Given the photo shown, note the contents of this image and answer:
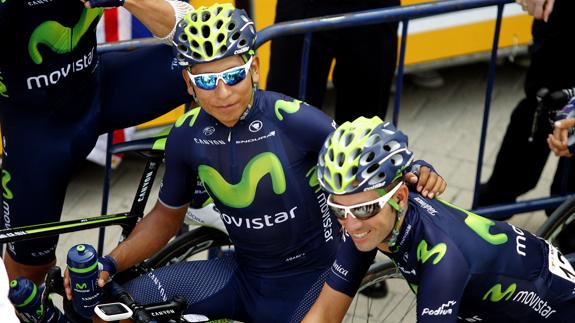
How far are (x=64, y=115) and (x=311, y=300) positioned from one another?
1462mm

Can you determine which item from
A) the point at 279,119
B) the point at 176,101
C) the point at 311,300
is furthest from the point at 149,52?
the point at 311,300

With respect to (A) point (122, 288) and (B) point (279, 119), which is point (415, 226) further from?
(A) point (122, 288)

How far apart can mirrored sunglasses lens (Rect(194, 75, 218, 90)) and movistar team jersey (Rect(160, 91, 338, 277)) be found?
0.26m

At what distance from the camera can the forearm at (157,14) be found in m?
5.35

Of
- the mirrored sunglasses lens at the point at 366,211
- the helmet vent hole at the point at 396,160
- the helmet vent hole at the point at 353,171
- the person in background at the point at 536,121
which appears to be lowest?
the person in background at the point at 536,121

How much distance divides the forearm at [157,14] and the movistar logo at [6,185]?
0.97 m

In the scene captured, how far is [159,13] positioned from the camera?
17.7 feet

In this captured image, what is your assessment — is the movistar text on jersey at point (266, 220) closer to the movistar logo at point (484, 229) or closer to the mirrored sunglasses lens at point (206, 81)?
the mirrored sunglasses lens at point (206, 81)

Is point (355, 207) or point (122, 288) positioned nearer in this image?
point (355, 207)

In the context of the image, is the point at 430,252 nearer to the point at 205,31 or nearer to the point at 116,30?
the point at 205,31

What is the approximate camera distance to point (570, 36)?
6.57 meters

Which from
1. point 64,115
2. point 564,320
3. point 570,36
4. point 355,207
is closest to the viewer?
point 355,207

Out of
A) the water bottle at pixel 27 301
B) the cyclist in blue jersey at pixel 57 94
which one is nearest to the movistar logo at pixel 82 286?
the water bottle at pixel 27 301

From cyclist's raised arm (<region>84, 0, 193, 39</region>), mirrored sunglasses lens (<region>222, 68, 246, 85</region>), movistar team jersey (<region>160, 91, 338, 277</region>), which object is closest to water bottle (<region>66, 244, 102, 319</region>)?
movistar team jersey (<region>160, 91, 338, 277</region>)
